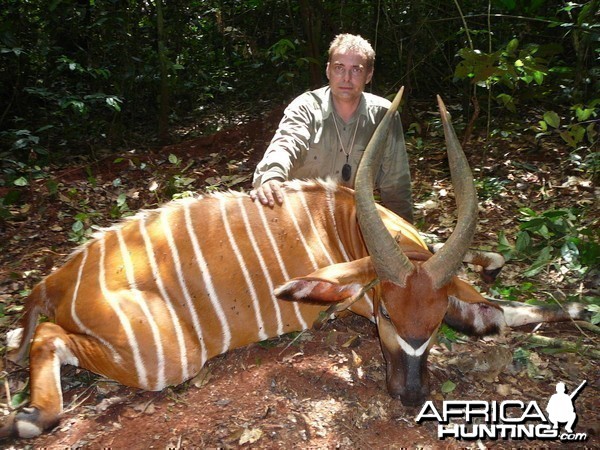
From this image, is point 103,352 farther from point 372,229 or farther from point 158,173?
point 158,173

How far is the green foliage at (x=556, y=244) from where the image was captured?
151 inches

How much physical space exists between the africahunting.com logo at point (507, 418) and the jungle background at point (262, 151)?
7 centimetres

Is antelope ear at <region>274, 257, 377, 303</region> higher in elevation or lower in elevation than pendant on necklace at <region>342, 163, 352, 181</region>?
lower

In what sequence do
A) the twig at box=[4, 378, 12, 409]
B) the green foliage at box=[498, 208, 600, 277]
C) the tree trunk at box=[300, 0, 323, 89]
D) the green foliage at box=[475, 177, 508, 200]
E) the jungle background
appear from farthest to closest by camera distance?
the tree trunk at box=[300, 0, 323, 89] < the green foliage at box=[475, 177, 508, 200] < the green foliage at box=[498, 208, 600, 277] < the twig at box=[4, 378, 12, 409] < the jungle background

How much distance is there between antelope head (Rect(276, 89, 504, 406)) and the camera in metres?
2.62

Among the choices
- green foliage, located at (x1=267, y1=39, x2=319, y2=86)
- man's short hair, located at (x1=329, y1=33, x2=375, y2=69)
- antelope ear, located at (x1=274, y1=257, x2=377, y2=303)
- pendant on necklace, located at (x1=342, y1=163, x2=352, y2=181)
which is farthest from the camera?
green foliage, located at (x1=267, y1=39, x2=319, y2=86)

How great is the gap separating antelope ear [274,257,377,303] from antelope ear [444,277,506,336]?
Answer: 455 mm

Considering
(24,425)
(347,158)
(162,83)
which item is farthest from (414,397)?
(162,83)

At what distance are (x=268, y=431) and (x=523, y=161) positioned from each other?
4511mm

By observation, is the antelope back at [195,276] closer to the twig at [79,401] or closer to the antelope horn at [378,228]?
the twig at [79,401]

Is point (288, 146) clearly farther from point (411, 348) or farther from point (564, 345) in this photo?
point (564, 345)

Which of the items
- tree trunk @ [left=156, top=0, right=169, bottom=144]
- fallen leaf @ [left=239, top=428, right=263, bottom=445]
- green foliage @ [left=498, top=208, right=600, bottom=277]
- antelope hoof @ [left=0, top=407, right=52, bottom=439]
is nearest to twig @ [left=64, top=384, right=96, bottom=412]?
antelope hoof @ [left=0, top=407, right=52, bottom=439]

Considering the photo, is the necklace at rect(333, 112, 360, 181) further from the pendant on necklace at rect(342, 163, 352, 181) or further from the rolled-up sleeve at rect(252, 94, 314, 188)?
the rolled-up sleeve at rect(252, 94, 314, 188)

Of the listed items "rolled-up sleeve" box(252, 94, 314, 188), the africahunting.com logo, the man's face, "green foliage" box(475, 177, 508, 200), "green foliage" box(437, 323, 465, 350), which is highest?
the man's face
